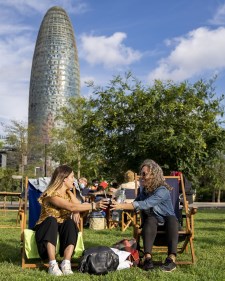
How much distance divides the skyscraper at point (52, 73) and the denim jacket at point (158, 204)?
80.8 m

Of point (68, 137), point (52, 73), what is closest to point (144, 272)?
point (68, 137)

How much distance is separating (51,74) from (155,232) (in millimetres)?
85519

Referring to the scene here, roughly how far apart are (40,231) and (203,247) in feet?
8.77

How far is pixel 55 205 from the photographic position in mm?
4582

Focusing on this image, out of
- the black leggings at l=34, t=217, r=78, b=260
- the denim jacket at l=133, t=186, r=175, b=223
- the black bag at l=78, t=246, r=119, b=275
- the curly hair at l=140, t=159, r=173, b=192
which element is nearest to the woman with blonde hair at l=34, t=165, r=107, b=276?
the black leggings at l=34, t=217, r=78, b=260

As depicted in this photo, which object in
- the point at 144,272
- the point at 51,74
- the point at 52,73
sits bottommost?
the point at 144,272

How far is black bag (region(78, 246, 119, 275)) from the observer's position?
14.1 ft

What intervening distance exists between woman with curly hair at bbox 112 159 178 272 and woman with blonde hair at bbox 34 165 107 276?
49 centimetres

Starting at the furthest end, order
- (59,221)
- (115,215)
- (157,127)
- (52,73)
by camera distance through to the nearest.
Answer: (52,73) → (157,127) → (115,215) → (59,221)

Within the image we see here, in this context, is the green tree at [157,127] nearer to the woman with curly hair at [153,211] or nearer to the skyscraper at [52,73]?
the woman with curly hair at [153,211]

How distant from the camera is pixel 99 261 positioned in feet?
14.3

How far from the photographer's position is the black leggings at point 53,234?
4.41 metres

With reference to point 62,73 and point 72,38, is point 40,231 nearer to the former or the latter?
point 62,73

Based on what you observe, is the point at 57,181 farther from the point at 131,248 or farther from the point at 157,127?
the point at 157,127
